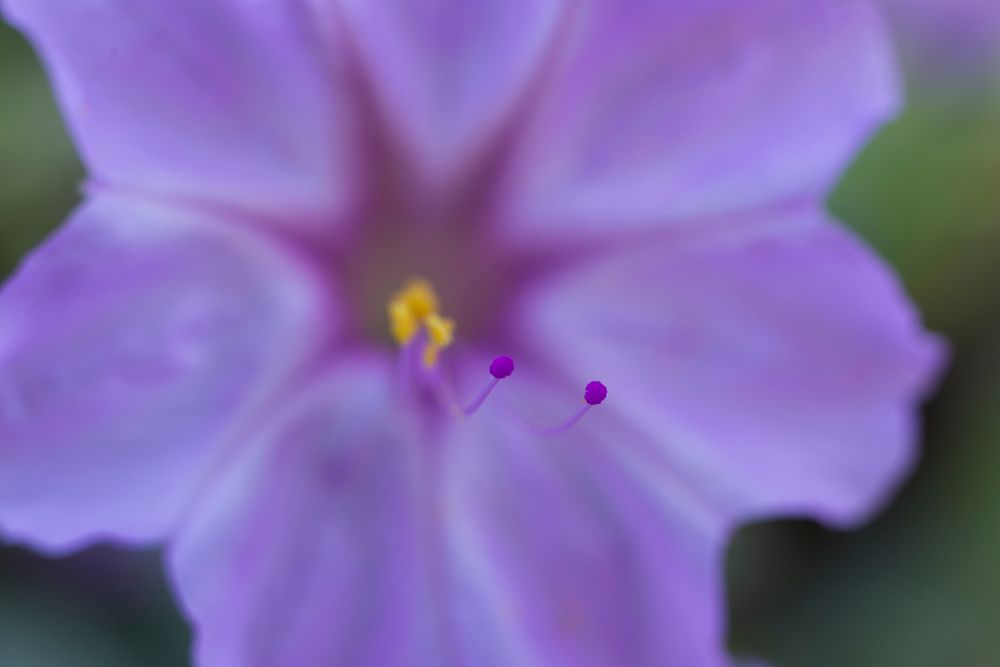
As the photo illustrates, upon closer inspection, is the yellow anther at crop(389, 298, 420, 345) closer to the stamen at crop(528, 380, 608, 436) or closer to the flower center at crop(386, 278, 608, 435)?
the flower center at crop(386, 278, 608, 435)

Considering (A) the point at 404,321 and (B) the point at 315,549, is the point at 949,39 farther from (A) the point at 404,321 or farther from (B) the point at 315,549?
(B) the point at 315,549

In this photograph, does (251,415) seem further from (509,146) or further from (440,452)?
(509,146)

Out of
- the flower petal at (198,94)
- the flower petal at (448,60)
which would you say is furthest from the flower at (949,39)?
the flower petal at (198,94)

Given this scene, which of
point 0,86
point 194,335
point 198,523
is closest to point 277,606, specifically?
point 198,523

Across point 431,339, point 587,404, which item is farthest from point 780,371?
point 431,339

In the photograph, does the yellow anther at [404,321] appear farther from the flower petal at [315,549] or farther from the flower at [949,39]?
the flower at [949,39]
